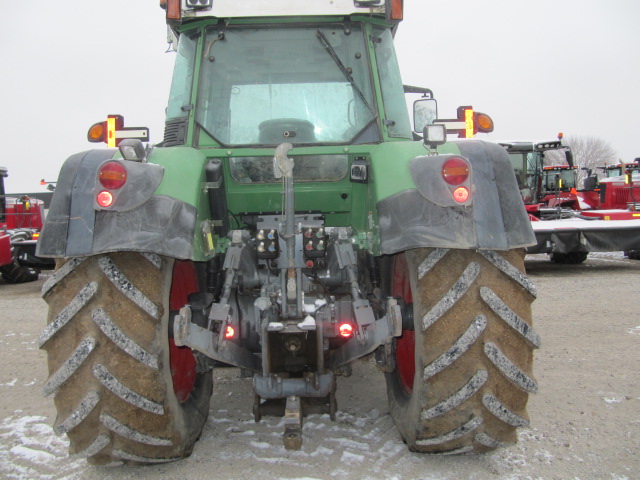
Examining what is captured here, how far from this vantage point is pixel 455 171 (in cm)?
234

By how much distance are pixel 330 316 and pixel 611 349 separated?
3.33m

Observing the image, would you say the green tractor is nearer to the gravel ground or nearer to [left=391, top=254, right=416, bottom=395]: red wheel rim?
[left=391, top=254, right=416, bottom=395]: red wheel rim

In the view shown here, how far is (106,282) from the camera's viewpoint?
2.37 meters

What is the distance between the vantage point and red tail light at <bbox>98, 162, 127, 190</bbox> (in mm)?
2291

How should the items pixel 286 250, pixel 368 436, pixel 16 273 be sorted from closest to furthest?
pixel 286 250
pixel 368 436
pixel 16 273

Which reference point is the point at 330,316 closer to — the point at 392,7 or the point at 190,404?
the point at 190,404

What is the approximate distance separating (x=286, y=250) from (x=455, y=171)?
38.5 inches

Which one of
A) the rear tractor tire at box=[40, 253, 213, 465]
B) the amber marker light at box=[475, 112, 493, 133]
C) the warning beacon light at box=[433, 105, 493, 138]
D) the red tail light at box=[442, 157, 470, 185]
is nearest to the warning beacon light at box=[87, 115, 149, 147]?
the rear tractor tire at box=[40, 253, 213, 465]

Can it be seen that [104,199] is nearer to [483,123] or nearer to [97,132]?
[97,132]

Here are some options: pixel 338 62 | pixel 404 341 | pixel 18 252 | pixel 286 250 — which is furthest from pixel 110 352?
pixel 18 252

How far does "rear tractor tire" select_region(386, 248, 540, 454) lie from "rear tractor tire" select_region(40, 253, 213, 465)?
1.11 metres

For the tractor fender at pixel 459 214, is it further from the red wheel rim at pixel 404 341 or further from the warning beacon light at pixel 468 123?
the warning beacon light at pixel 468 123

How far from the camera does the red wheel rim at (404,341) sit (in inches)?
116

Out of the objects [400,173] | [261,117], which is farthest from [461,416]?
[261,117]
